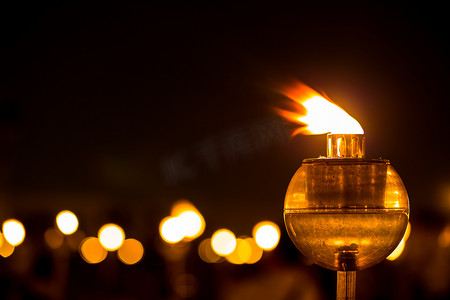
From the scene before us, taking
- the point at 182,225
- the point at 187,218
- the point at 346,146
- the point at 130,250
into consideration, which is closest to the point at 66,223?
the point at 187,218

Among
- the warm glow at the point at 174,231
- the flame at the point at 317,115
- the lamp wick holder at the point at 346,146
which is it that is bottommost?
the lamp wick holder at the point at 346,146

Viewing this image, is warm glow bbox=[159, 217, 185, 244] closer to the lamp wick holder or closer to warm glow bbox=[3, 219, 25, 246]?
warm glow bbox=[3, 219, 25, 246]

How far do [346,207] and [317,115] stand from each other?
0.47 meters

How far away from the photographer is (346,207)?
319cm

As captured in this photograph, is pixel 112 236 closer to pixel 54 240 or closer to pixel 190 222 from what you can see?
pixel 54 240

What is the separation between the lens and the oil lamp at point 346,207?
3184 millimetres

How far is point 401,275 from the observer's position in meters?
11.5

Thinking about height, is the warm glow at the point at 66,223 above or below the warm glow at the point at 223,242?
below

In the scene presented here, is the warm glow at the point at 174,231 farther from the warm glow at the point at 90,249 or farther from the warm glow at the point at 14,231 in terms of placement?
the warm glow at the point at 90,249

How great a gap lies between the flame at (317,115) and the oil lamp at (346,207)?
11 centimetres

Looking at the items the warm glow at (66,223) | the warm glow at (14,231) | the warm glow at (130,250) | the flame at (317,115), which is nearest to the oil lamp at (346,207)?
the flame at (317,115)

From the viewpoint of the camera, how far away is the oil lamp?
10.4 feet

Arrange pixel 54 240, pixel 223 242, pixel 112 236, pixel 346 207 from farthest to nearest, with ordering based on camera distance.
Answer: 1. pixel 223 242
2. pixel 112 236
3. pixel 54 240
4. pixel 346 207

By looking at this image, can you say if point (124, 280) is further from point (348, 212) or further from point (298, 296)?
point (348, 212)
